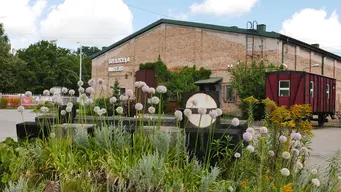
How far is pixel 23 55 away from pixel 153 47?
35161 millimetres

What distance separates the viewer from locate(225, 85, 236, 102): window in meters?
23.7

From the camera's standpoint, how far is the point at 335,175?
3.59 meters

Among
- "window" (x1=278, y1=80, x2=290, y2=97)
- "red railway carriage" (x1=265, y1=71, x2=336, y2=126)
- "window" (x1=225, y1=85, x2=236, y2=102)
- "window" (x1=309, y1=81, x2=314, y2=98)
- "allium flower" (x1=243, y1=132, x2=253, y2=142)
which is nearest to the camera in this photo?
"allium flower" (x1=243, y1=132, x2=253, y2=142)

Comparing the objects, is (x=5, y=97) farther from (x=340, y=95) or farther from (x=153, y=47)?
(x=340, y=95)

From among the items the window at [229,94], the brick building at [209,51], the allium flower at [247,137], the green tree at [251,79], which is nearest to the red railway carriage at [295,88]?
the green tree at [251,79]

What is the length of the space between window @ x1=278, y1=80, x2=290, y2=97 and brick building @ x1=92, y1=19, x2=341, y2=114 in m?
4.24

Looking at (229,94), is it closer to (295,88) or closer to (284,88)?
(284,88)

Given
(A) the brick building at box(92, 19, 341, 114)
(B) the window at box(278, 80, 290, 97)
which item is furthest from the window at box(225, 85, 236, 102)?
(B) the window at box(278, 80, 290, 97)

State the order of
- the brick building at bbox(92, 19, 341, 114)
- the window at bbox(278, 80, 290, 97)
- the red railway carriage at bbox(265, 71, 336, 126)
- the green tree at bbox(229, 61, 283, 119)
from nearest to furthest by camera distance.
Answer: the red railway carriage at bbox(265, 71, 336, 126)
the window at bbox(278, 80, 290, 97)
the green tree at bbox(229, 61, 283, 119)
the brick building at bbox(92, 19, 341, 114)

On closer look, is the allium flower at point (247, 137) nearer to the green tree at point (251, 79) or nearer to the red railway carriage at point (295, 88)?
the red railway carriage at point (295, 88)

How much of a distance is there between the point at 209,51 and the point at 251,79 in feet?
16.8

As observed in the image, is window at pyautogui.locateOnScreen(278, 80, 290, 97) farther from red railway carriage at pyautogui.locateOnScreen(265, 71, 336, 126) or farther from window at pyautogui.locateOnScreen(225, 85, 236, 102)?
window at pyautogui.locateOnScreen(225, 85, 236, 102)

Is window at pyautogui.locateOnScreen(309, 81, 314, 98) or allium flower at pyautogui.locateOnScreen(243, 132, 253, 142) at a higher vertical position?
window at pyautogui.locateOnScreen(309, 81, 314, 98)

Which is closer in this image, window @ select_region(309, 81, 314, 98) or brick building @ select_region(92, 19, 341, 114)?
window @ select_region(309, 81, 314, 98)
